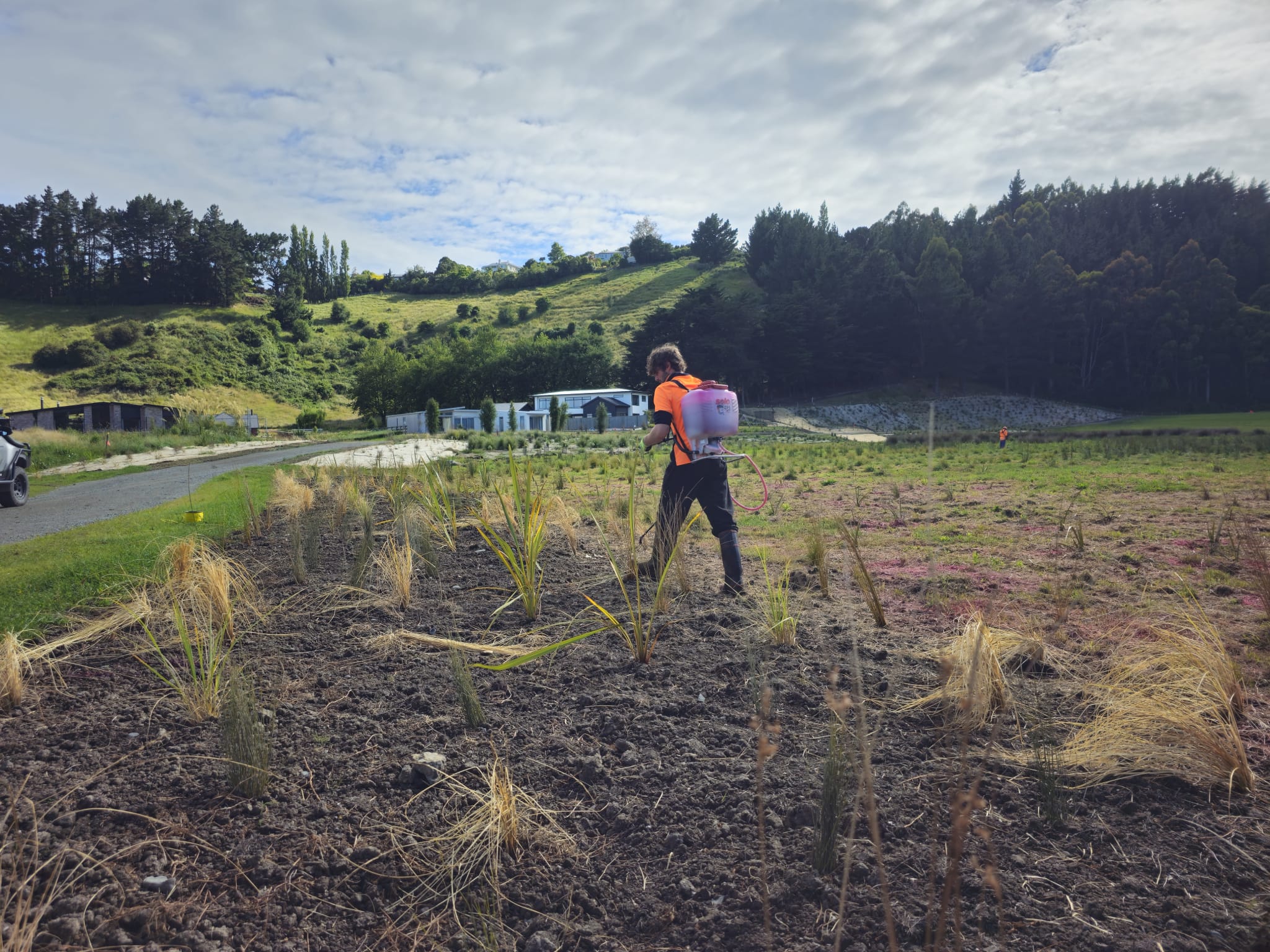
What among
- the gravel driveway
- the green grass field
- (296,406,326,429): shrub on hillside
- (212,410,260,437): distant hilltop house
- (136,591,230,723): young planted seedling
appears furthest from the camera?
(296,406,326,429): shrub on hillside

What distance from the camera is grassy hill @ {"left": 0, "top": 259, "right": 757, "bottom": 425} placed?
5619 cm

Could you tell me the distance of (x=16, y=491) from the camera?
11117 millimetres

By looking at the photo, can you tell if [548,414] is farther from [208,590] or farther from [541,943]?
[541,943]

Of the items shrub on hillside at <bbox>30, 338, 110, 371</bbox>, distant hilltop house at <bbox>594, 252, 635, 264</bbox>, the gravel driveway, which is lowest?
the gravel driveway

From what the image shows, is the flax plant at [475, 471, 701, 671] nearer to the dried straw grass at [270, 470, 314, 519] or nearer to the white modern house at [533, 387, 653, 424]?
the dried straw grass at [270, 470, 314, 519]

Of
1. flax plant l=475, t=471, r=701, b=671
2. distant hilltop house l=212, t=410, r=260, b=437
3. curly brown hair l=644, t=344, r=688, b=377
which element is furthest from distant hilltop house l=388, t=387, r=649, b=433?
flax plant l=475, t=471, r=701, b=671

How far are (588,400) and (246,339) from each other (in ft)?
144

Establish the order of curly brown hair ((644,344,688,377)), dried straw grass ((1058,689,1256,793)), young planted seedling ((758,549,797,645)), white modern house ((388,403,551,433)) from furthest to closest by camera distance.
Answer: white modern house ((388,403,551,433)) → curly brown hair ((644,344,688,377)) → young planted seedling ((758,549,797,645)) → dried straw grass ((1058,689,1256,793))

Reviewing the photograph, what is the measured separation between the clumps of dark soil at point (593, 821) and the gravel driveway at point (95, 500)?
262 inches

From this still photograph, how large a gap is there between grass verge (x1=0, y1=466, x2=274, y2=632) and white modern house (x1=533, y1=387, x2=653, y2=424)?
39.7 meters

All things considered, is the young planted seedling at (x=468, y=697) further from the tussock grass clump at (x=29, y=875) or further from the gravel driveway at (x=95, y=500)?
the gravel driveway at (x=95, y=500)

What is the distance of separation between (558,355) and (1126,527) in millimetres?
53529

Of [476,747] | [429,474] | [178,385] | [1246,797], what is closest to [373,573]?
[429,474]

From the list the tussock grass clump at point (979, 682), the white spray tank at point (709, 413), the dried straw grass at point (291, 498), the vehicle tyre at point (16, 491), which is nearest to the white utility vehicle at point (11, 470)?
the vehicle tyre at point (16, 491)
